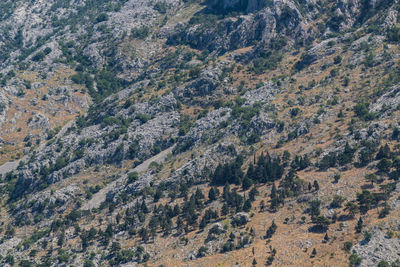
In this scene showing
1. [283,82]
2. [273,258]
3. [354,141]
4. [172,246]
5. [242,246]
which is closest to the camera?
[273,258]

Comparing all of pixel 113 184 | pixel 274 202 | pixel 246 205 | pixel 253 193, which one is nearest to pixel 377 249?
pixel 274 202

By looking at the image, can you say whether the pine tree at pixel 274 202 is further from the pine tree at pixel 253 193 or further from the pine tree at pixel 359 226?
the pine tree at pixel 359 226

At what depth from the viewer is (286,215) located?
128875 millimetres

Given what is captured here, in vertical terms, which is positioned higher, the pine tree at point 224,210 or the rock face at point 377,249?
the rock face at point 377,249

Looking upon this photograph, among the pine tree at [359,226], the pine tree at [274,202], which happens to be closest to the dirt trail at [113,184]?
the pine tree at [274,202]

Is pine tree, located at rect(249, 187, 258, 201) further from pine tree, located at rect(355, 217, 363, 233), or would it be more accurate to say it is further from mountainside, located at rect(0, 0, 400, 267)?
pine tree, located at rect(355, 217, 363, 233)

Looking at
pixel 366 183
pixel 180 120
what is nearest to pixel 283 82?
pixel 180 120

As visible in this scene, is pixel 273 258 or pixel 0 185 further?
pixel 0 185

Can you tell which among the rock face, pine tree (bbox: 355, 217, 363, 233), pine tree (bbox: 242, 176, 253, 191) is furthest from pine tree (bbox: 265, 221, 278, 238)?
pine tree (bbox: 242, 176, 253, 191)

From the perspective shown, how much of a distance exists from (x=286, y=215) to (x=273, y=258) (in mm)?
19042

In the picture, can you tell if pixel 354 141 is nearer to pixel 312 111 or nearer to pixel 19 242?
pixel 312 111

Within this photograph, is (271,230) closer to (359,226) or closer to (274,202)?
(274,202)

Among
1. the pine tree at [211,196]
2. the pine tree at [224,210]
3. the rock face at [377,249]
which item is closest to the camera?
the rock face at [377,249]

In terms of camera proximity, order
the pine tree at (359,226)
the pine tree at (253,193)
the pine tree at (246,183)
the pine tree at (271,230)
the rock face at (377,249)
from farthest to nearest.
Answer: the pine tree at (246,183) → the pine tree at (253,193) → the pine tree at (271,230) → the pine tree at (359,226) → the rock face at (377,249)
